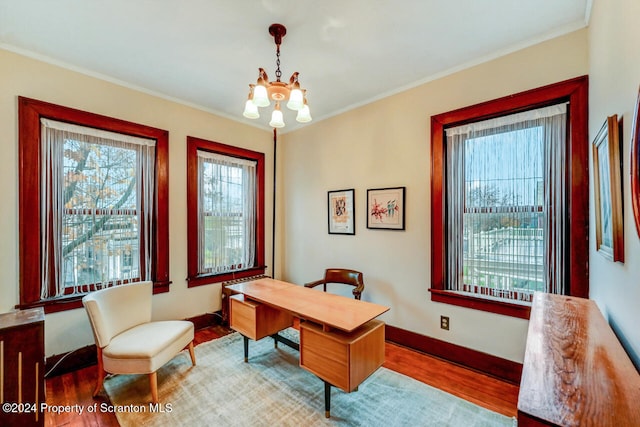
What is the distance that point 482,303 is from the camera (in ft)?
7.76

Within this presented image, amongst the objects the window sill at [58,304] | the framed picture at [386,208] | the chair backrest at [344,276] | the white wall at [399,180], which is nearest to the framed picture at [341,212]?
the white wall at [399,180]

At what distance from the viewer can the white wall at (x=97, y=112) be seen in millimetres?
2203

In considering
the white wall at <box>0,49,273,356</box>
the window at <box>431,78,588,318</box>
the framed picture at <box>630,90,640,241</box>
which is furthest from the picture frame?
the white wall at <box>0,49,273,356</box>

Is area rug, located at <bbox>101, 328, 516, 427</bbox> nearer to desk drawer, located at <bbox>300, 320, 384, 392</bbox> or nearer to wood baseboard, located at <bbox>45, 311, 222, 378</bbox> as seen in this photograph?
desk drawer, located at <bbox>300, 320, 384, 392</bbox>

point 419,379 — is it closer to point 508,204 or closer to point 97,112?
point 508,204

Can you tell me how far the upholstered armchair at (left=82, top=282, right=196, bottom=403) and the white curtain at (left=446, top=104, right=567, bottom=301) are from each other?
101 inches

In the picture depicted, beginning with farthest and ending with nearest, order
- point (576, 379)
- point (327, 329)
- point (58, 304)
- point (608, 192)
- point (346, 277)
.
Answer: point (346, 277) → point (58, 304) → point (327, 329) → point (608, 192) → point (576, 379)

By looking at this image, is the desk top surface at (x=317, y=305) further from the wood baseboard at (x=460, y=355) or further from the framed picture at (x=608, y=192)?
the framed picture at (x=608, y=192)

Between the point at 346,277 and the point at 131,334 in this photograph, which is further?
the point at 346,277

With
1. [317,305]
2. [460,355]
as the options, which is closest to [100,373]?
[317,305]

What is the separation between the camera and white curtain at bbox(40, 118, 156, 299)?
2.39m

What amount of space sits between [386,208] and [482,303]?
4.15 ft

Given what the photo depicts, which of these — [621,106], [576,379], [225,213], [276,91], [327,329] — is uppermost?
[276,91]

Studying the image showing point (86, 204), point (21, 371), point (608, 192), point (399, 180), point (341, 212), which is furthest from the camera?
point (341, 212)
